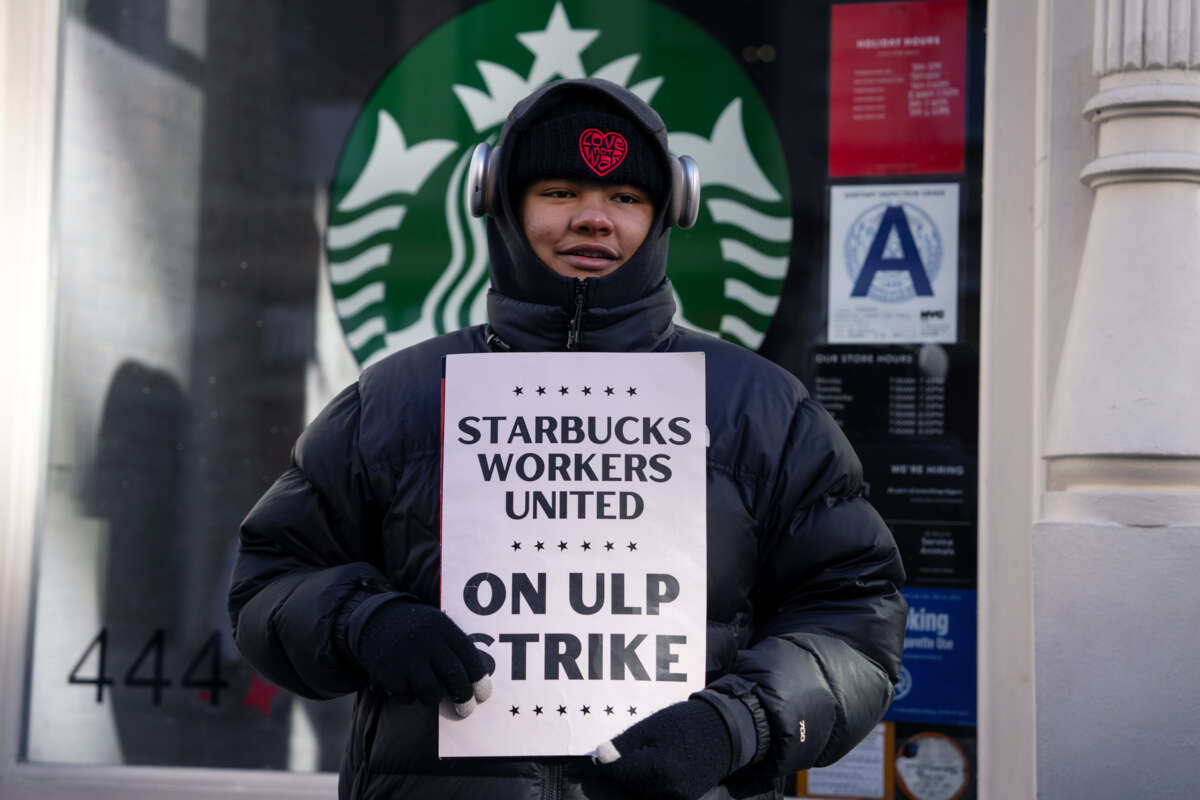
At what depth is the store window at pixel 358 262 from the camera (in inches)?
172

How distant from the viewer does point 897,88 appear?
4441 millimetres

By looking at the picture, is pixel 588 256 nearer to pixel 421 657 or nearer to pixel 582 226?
pixel 582 226

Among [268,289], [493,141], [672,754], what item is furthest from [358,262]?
[672,754]

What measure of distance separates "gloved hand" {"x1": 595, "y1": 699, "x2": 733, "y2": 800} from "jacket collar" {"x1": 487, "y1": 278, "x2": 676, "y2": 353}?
0.56 m

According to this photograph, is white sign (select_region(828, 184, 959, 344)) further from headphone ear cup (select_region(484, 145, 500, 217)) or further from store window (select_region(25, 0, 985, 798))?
headphone ear cup (select_region(484, 145, 500, 217))

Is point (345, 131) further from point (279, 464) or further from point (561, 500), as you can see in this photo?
point (561, 500)

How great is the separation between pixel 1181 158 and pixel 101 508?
3644mm

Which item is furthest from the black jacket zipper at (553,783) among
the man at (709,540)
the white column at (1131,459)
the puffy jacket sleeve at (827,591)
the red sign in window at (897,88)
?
the red sign in window at (897,88)

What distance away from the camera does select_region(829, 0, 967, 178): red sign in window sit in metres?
4.40

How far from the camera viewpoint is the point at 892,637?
1982mm

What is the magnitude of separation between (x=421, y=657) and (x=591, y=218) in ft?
2.25

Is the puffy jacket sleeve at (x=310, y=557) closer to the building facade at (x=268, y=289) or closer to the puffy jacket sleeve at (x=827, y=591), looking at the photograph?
the puffy jacket sleeve at (x=827, y=591)

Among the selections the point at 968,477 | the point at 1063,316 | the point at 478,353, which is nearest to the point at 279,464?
the point at 968,477

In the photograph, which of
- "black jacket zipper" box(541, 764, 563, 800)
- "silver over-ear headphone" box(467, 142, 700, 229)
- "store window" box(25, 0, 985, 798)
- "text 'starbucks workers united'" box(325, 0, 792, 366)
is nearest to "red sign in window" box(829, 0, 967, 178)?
"store window" box(25, 0, 985, 798)
